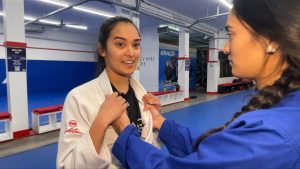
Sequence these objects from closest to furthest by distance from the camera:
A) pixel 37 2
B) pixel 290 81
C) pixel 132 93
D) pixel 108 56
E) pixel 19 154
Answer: pixel 290 81
pixel 108 56
pixel 132 93
pixel 19 154
pixel 37 2

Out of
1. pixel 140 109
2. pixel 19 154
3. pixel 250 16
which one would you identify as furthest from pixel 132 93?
pixel 19 154

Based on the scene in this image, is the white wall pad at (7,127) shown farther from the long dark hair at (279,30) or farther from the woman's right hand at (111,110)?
the long dark hair at (279,30)

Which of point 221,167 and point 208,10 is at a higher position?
point 208,10

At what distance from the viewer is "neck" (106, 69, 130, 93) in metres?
1.58

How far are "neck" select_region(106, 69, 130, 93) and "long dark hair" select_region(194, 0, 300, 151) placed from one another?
97cm

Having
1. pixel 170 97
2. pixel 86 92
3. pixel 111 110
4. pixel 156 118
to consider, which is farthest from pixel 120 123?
pixel 170 97

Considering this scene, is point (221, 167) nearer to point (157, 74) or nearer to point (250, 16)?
point (250, 16)

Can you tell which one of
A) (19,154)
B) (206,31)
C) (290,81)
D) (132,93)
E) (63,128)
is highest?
(206,31)

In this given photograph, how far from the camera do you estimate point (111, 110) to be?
113 centimetres

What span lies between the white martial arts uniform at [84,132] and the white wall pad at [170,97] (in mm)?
6777

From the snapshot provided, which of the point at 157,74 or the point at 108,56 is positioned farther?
the point at 157,74

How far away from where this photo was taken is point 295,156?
63 cm

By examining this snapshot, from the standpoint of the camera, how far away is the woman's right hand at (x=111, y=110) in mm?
1106

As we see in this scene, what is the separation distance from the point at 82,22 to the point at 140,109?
11435 mm
